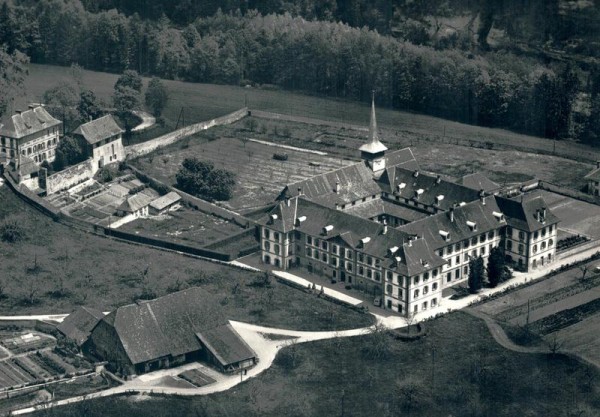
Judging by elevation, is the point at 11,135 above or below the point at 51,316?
above

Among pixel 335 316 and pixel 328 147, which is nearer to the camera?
pixel 335 316

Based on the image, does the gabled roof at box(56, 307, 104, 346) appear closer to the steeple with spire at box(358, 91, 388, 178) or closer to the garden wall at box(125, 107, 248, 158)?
the steeple with spire at box(358, 91, 388, 178)

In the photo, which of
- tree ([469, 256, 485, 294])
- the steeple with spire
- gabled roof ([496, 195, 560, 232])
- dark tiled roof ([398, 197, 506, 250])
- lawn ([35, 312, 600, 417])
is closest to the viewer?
lawn ([35, 312, 600, 417])

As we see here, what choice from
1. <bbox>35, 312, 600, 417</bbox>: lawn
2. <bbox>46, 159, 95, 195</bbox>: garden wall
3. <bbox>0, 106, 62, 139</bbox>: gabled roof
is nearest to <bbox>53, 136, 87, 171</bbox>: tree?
<bbox>46, 159, 95, 195</bbox>: garden wall

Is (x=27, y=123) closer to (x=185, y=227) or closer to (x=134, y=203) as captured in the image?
(x=134, y=203)

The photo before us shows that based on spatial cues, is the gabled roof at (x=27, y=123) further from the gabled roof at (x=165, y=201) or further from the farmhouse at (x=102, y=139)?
the gabled roof at (x=165, y=201)

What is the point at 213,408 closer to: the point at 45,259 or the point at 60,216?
the point at 45,259

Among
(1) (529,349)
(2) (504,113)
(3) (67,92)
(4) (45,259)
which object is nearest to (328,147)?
(2) (504,113)
